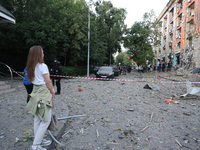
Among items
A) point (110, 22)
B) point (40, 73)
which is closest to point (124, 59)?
point (110, 22)

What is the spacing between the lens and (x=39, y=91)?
8.58ft

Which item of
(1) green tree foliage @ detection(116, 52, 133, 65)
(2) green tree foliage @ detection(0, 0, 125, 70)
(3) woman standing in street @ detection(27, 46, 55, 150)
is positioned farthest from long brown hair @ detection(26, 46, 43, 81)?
(1) green tree foliage @ detection(116, 52, 133, 65)

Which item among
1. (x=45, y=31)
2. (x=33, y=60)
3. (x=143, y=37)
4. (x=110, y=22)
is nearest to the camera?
(x=33, y=60)

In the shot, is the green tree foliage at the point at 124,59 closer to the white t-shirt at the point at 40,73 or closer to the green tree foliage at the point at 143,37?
the green tree foliage at the point at 143,37

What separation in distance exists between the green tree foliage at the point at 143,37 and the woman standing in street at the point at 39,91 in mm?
33204

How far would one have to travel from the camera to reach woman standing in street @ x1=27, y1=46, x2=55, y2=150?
2.56 metres

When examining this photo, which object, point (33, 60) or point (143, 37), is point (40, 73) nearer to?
point (33, 60)

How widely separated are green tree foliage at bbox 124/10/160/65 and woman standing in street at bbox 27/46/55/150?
109 ft

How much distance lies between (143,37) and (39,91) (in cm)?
3466

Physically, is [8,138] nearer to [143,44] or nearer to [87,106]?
[87,106]

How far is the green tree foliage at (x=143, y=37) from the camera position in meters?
32.6

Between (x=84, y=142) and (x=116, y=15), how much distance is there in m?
38.0

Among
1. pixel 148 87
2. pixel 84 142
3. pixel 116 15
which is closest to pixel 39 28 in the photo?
pixel 148 87

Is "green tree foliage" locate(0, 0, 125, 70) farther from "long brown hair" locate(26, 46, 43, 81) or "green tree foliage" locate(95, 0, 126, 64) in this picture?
"green tree foliage" locate(95, 0, 126, 64)
